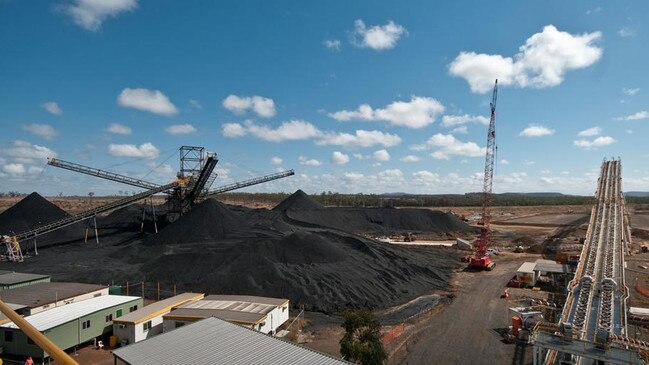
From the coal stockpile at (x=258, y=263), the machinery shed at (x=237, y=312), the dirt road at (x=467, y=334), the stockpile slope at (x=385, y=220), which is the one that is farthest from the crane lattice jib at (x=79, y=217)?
the dirt road at (x=467, y=334)

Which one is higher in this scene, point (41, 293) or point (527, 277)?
point (41, 293)

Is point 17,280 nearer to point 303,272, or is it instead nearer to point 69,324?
point 69,324

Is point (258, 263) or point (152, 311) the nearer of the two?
point (152, 311)

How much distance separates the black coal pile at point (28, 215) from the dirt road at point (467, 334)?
54.2 m

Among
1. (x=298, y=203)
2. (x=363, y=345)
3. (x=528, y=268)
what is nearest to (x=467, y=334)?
(x=363, y=345)

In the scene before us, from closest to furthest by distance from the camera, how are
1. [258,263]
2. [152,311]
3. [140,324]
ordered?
1. [140,324]
2. [152,311]
3. [258,263]

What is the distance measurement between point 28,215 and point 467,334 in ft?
199

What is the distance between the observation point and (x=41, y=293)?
26.5m

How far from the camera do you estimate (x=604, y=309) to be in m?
22.8

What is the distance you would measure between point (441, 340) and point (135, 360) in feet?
54.7

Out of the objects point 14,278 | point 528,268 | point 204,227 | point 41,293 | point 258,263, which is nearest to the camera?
point 41,293

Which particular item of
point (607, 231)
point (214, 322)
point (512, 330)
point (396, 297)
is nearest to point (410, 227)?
point (607, 231)

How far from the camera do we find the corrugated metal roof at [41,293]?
24.6 metres

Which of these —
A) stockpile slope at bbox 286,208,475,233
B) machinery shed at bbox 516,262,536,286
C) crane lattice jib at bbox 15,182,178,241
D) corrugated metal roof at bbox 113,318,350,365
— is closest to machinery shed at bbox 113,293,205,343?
corrugated metal roof at bbox 113,318,350,365
